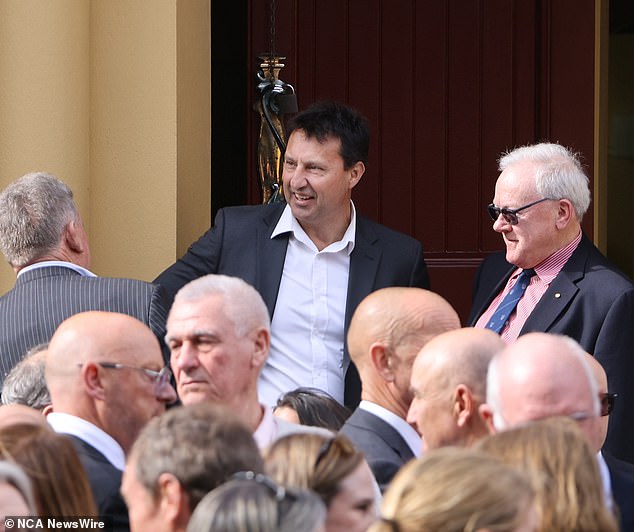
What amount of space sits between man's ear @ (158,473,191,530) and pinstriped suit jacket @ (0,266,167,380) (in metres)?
1.93

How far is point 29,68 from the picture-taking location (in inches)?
223

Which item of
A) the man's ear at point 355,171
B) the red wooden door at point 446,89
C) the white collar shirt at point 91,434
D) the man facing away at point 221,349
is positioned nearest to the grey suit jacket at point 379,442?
the man facing away at point 221,349

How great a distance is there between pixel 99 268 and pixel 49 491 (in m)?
3.24

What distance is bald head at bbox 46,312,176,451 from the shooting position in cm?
365

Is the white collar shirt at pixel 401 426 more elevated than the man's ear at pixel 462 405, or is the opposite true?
the man's ear at pixel 462 405

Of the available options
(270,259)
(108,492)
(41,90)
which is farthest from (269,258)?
(108,492)

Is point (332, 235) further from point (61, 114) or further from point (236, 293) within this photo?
point (236, 293)

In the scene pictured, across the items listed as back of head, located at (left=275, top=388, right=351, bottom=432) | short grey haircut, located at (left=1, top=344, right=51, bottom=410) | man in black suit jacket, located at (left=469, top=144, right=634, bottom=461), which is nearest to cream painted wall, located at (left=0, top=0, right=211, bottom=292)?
man in black suit jacket, located at (left=469, top=144, right=634, bottom=461)

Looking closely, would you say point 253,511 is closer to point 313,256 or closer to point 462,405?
point 462,405

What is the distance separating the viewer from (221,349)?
3.83 m

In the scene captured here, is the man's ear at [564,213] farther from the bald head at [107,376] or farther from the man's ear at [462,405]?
the bald head at [107,376]

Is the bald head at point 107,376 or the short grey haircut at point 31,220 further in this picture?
the short grey haircut at point 31,220

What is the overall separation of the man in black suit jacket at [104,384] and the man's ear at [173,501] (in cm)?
97

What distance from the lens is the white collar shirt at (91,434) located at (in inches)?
142
